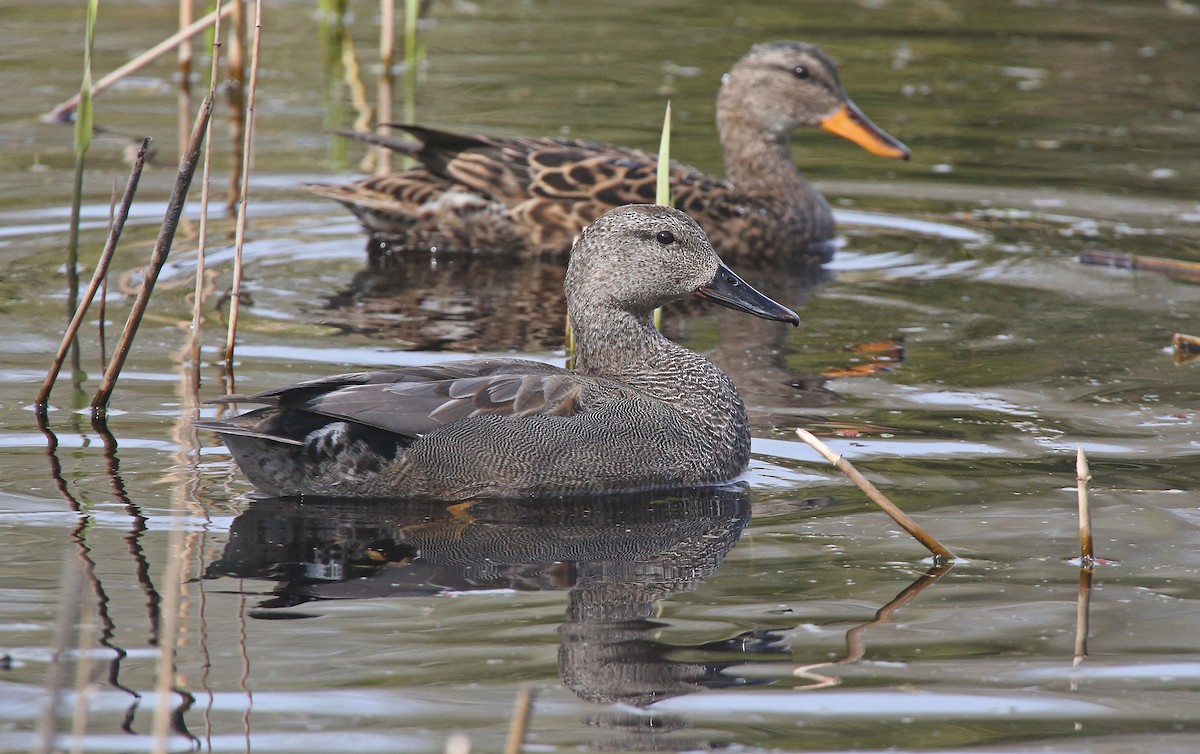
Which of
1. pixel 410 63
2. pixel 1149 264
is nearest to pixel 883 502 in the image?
pixel 1149 264

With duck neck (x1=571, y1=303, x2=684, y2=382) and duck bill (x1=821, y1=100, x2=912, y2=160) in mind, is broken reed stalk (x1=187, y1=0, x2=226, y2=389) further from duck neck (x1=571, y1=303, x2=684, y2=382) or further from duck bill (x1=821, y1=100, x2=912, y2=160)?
duck bill (x1=821, y1=100, x2=912, y2=160)

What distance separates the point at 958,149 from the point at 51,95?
22.8 feet

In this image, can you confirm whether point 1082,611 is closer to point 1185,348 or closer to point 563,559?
point 563,559

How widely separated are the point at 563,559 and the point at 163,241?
88.2 inches

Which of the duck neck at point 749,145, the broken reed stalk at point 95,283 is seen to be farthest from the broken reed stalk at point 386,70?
the broken reed stalk at point 95,283

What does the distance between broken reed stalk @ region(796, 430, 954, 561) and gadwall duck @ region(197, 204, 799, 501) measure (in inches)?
40.4

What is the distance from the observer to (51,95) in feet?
43.8

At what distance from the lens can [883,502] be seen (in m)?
5.30

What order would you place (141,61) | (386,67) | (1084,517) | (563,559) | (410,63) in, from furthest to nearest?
(386,67) → (410,63) → (141,61) → (563,559) → (1084,517)

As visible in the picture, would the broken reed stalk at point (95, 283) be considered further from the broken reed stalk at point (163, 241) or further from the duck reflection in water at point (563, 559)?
the duck reflection in water at point (563, 559)

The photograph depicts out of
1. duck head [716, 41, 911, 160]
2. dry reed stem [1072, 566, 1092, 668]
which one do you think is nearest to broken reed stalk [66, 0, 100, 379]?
dry reed stem [1072, 566, 1092, 668]

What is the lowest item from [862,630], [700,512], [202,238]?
[700,512]

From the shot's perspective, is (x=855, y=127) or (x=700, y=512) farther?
(x=855, y=127)

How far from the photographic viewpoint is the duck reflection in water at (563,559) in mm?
4562
